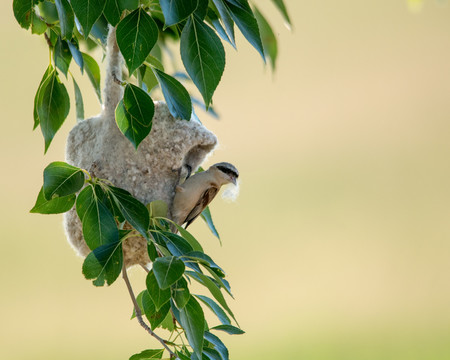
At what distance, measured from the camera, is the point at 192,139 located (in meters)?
1.41

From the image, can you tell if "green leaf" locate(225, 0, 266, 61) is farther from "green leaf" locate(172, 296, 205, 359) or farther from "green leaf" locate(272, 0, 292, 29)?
"green leaf" locate(172, 296, 205, 359)

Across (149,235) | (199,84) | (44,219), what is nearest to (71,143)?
(149,235)

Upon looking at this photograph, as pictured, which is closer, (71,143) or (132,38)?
(132,38)

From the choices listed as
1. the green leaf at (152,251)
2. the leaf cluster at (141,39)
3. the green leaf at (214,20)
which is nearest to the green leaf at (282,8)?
the leaf cluster at (141,39)

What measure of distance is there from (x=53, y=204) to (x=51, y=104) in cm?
25

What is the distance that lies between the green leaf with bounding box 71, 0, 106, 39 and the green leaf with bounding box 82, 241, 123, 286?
0.34 metres

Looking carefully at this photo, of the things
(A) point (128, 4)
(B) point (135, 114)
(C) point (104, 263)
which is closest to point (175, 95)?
(B) point (135, 114)

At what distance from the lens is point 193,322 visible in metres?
1.05

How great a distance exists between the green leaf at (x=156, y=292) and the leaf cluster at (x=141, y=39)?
0.23 metres

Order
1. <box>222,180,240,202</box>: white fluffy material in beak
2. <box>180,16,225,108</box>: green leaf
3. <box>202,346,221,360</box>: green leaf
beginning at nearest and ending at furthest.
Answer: <box>180,16,225,108</box>: green leaf < <box>202,346,221,360</box>: green leaf < <box>222,180,240,202</box>: white fluffy material in beak

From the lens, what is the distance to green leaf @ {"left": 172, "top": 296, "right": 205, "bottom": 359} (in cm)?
103

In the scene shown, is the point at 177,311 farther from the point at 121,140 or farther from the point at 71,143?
the point at 71,143

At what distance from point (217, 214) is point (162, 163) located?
4.42 meters

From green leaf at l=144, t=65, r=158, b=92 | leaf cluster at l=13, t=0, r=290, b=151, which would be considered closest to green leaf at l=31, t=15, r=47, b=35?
leaf cluster at l=13, t=0, r=290, b=151
